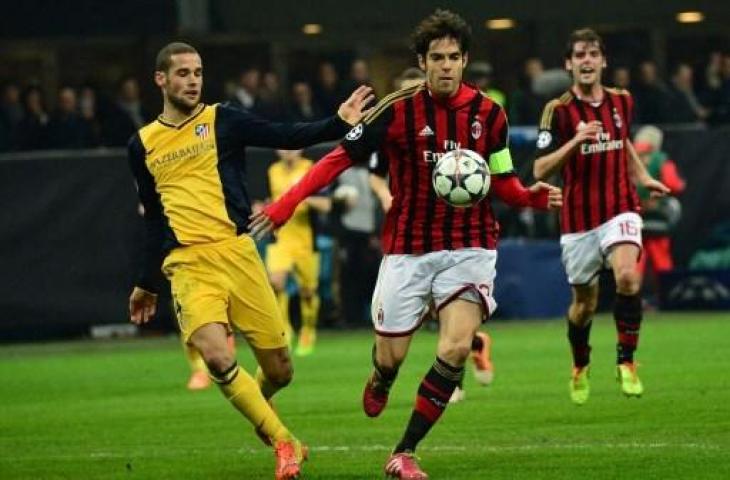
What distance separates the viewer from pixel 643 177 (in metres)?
14.5

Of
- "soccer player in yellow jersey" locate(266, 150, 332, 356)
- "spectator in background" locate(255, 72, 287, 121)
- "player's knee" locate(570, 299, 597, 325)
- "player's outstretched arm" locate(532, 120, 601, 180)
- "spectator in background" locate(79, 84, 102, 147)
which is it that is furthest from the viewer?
"spectator in background" locate(255, 72, 287, 121)

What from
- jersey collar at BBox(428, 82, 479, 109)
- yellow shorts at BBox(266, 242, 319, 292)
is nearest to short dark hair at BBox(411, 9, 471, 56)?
jersey collar at BBox(428, 82, 479, 109)

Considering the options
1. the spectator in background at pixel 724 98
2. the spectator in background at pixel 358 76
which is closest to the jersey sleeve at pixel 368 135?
the spectator in background at pixel 358 76

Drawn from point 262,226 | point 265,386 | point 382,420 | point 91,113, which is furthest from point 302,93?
point 262,226

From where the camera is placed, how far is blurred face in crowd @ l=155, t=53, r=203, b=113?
11.2m

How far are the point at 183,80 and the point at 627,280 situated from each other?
4.21m

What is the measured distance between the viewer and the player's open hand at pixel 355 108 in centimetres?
1098

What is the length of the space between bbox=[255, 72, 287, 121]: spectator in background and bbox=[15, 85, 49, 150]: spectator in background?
2.48m

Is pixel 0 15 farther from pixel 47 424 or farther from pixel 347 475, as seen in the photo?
pixel 347 475

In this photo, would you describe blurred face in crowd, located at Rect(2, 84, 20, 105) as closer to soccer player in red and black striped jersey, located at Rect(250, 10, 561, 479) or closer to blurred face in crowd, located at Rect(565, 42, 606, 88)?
blurred face in crowd, located at Rect(565, 42, 606, 88)

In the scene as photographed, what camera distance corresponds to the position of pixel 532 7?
2619cm

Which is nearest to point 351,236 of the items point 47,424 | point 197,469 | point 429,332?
point 429,332

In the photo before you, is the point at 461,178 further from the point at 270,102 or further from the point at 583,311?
the point at 270,102

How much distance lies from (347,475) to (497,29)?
1672 cm
